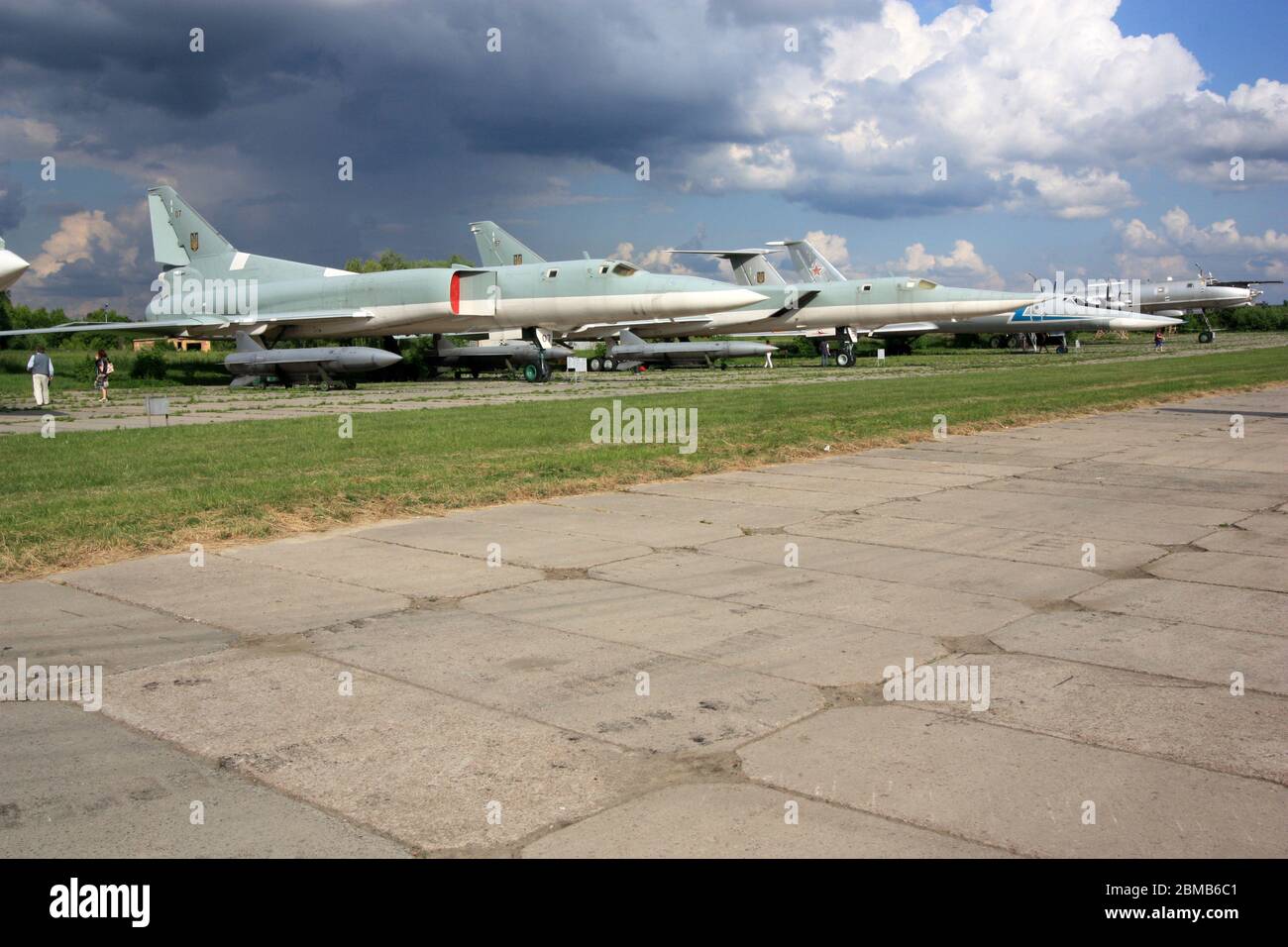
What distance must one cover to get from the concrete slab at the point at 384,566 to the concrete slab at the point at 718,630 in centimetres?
35

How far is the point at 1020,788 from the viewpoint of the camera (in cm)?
369

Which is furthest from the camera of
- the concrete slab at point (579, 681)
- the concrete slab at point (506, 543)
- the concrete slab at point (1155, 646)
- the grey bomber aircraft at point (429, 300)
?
the grey bomber aircraft at point (429, 300)

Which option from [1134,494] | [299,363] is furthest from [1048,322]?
[1134,494]

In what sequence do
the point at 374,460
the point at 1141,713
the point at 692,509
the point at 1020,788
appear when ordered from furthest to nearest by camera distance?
1. the point at 374,460
2. the point at 692,509
3. the point at 1141,713
4. the point at 1020,788

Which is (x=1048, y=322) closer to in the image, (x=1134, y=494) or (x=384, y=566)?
(x=1134, y=494)

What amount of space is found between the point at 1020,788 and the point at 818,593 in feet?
9.62

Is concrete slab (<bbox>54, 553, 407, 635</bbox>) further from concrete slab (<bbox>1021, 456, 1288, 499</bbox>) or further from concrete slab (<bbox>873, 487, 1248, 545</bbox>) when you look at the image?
concrete slab (<bbox>1021, 456, 1288, 499</bbox>)

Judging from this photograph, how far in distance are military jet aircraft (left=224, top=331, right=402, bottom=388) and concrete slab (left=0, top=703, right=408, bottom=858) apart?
88.8 feet

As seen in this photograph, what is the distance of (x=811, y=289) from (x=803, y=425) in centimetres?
2865

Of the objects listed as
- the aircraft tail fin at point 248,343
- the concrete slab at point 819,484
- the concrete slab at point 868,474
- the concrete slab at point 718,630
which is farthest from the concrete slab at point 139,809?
the aircraft tail fin at point 248,343

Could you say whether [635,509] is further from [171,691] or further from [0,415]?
[0,415]

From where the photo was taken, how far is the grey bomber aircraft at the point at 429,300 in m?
32.8

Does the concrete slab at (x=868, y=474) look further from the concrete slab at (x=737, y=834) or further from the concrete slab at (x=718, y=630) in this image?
the concrete slab at (x=737, y=834)

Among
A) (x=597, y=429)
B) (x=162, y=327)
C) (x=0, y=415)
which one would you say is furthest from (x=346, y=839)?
(x=162, y=327)
